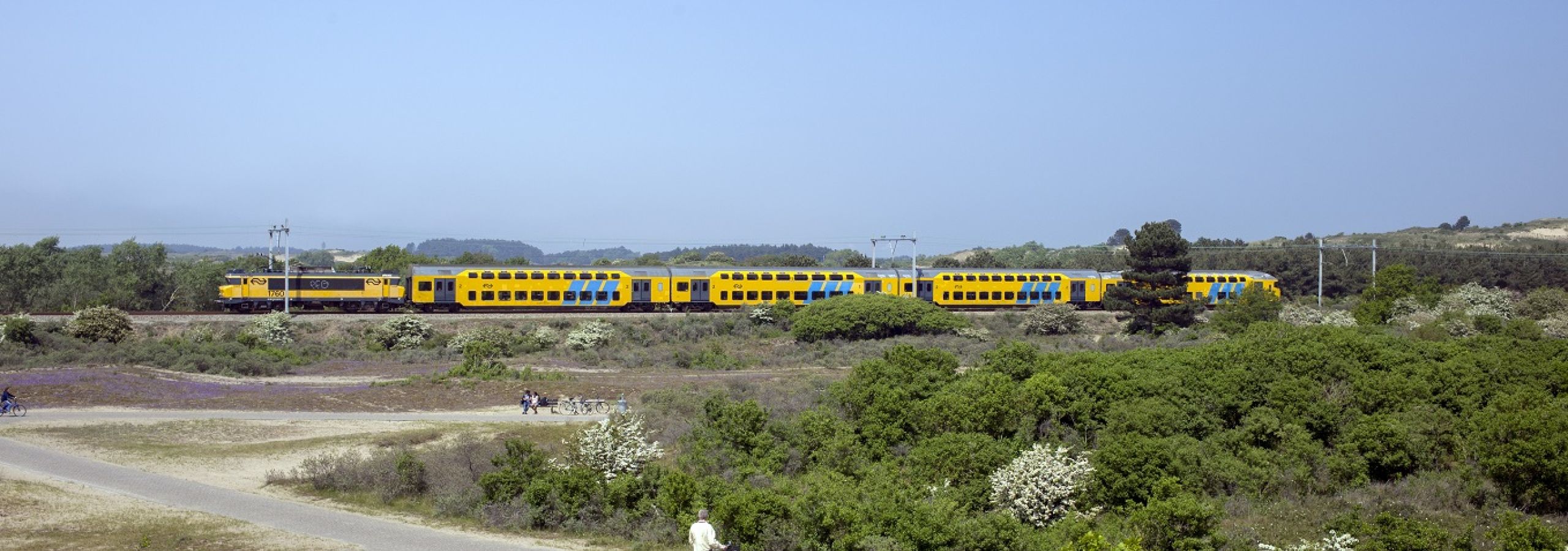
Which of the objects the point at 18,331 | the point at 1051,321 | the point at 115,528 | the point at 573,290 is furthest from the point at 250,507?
the point at 1051,321

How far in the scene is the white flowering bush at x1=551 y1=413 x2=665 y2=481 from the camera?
19.8 meters

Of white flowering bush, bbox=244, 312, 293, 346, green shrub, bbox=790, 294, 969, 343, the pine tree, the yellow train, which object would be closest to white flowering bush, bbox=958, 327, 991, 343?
green shrub, bbox=790, 294, 969, 343

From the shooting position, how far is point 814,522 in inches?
622

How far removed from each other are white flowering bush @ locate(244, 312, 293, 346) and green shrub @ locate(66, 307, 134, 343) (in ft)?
15.2

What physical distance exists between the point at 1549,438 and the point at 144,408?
32611 millimetres

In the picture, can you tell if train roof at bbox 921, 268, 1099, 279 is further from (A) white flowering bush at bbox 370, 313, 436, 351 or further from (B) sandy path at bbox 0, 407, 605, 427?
(B) sandy path at bbox 0, 407, 605, 427

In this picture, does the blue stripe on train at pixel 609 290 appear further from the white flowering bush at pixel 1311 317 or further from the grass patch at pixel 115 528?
the grass patch at pixel 115 528

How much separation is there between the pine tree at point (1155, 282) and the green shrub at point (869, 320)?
28.2ft

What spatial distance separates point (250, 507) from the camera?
60.8 ft

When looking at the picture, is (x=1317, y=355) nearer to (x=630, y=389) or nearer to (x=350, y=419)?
(x=630, y=389)

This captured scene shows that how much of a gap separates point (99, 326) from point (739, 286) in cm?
2982

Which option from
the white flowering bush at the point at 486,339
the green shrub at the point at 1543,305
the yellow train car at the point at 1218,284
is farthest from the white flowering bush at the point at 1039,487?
the yellow train car at the point at 1218,284

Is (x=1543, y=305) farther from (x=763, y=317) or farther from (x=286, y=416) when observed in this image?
(x=286, y=416)

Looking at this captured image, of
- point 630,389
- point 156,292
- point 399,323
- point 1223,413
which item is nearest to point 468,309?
point 399,323
